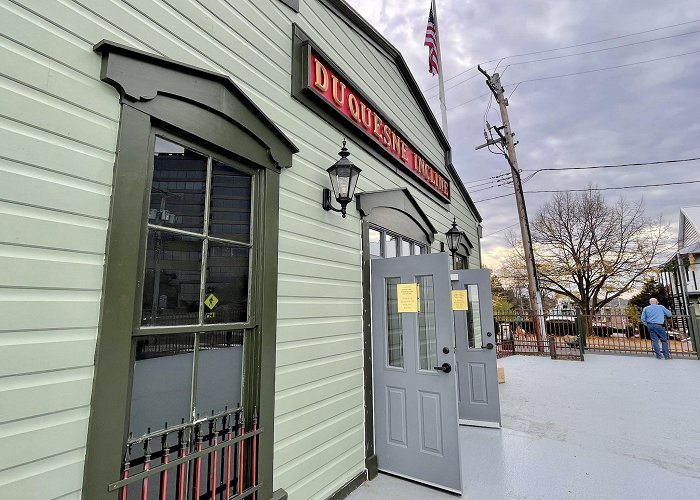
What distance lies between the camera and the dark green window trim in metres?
1.29

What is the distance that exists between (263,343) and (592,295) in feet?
66.1

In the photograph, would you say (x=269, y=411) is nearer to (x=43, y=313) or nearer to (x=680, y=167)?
(x=43, y=313)

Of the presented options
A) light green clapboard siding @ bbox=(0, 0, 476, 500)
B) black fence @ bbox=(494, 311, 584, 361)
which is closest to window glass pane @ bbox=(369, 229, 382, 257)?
light green clapboard siding @ bbox=(0, 0, 476, 500)

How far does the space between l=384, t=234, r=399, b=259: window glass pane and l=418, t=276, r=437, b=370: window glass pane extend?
31.5 inches

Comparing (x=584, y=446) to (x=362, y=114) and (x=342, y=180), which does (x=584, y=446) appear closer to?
(x=342, y=180)

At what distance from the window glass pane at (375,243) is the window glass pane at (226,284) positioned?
1.66m

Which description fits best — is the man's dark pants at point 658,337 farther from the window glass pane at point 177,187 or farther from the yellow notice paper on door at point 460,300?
the window glass pane at point 177,187

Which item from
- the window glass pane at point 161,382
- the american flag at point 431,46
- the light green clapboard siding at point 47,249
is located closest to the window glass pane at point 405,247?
the window glass pane at point 161,382

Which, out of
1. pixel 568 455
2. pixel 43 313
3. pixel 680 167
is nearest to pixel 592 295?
pixel 680 167

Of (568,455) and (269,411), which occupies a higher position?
(269,411)

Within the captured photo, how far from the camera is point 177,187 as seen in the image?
168cm

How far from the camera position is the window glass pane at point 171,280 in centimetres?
152

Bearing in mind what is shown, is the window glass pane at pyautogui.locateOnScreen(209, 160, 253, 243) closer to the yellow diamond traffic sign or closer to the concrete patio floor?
the yellow diamond traffic sign

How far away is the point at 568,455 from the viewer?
3.23 metres
